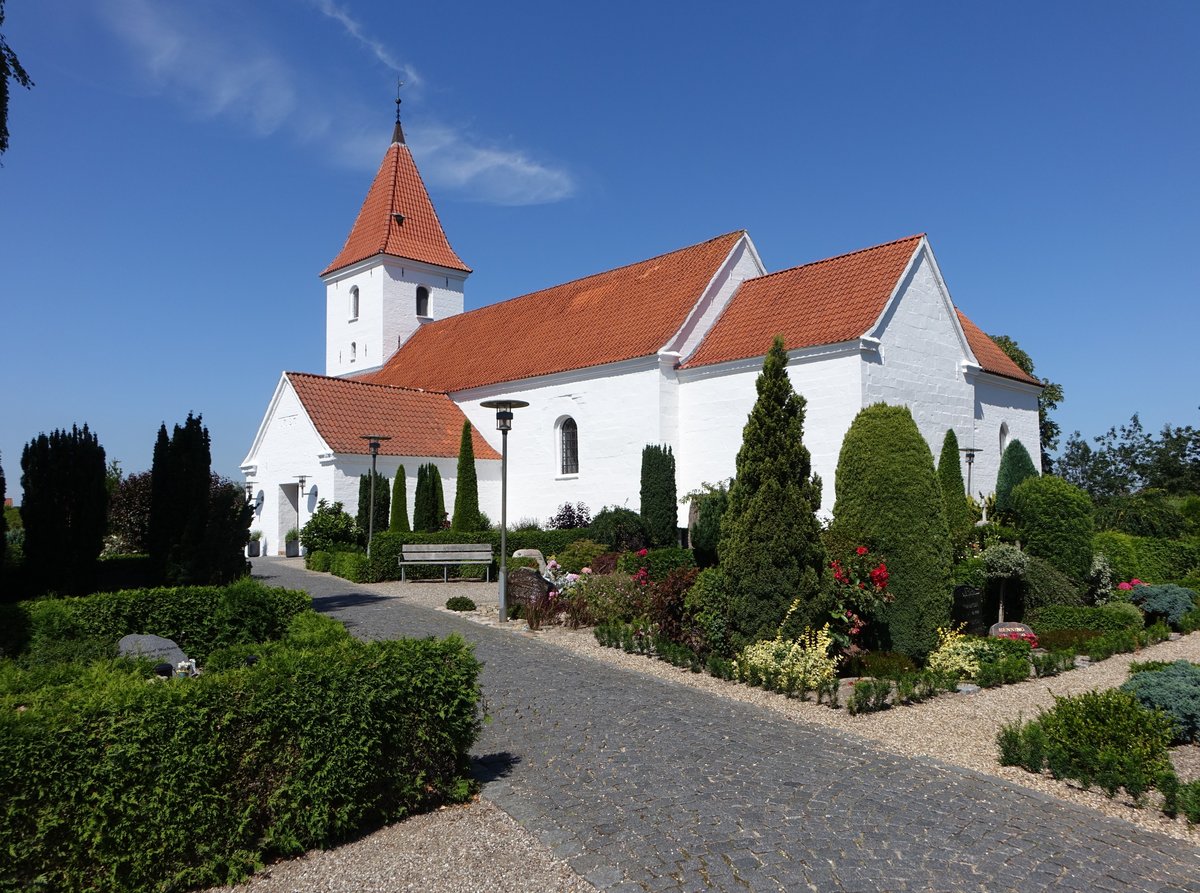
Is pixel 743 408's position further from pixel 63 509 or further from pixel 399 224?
pixel 399 224

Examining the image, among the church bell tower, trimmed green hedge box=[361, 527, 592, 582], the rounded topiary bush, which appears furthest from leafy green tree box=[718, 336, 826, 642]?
the church bell tower

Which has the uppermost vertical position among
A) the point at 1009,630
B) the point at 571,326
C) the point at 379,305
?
the point at 379,305

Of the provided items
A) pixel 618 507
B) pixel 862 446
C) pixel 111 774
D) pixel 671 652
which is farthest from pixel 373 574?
pixel 111 774

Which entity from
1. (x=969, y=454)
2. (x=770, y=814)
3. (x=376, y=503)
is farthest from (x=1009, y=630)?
(x=376, y=503)

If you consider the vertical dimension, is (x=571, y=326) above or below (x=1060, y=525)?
above

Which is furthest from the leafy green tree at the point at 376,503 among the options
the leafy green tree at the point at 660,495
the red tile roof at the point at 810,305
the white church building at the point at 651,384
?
the red tile roof at the point at 810,305

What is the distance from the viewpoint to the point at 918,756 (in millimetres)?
5922

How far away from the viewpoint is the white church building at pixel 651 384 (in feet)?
58.5

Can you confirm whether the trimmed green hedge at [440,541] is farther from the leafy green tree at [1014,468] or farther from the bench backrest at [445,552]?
the leafy green tree at [1014,468]

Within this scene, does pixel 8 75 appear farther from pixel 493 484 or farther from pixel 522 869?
pixel 493 484

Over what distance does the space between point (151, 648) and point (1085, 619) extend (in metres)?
11.5

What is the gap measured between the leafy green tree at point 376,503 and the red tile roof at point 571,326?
15.9 ft

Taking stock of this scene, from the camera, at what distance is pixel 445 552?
54.7 feet

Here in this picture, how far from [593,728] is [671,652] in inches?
109
